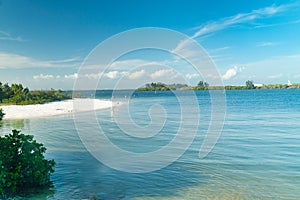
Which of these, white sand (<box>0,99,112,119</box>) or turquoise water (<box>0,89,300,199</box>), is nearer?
turquoise water (<box>0,89,300,199</box>)

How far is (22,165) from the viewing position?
375 inches

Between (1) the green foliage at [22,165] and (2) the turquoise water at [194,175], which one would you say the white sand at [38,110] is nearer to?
(2) the turquoise water at [194,175]

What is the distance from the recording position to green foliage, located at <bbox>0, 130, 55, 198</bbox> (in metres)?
9.11

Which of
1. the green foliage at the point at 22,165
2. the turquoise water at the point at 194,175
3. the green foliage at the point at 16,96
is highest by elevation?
the green foliage at the point at 16,96

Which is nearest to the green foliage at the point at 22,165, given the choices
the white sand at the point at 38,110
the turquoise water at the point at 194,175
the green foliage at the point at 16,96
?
the turquoise water at the point at 194,175

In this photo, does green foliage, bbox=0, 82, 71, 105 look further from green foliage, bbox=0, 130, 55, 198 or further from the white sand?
green foliage, bbox=0, 130, 55, 198

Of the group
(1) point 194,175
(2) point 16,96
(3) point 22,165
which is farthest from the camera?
(2) point 16,96

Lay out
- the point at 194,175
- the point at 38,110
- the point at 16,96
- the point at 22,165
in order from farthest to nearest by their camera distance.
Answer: the point at 16,96 → the point at 38,110 → the point at 194,175 → the point at 22,165

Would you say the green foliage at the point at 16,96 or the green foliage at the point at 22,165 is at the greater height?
the green foliage at the point at 16,96

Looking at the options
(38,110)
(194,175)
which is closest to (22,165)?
(194,175)

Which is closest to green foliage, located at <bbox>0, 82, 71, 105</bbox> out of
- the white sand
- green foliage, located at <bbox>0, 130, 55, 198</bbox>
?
the white sand

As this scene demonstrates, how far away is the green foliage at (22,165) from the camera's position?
9.11m

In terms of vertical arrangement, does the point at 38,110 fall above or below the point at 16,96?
below

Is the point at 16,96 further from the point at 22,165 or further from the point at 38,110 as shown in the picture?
the point at 22,165
